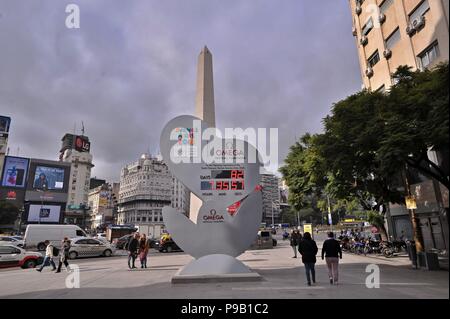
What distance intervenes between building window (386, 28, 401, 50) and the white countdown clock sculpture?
16069 mm

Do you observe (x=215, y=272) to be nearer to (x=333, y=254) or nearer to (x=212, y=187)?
(x=212, y=187)

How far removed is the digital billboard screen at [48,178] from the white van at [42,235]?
5001 cm

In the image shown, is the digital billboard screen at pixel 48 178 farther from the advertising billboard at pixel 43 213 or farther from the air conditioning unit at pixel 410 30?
the air conditioning unit at pixel 410 30

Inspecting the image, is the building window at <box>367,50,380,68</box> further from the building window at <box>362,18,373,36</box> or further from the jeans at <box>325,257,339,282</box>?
the jeans at <box>325,257,339,282</box>

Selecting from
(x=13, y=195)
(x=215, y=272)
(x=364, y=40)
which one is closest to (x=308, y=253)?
(x=215, y=272)

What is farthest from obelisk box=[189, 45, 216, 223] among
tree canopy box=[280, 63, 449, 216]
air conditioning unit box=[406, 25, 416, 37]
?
air conditioning unit box=[406, 25, 416, 37]

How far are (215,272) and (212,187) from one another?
3.23 meters

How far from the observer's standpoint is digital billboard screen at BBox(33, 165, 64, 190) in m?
70.4

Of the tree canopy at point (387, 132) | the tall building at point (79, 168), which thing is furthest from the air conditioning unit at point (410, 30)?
the tall building at point (79, 168)

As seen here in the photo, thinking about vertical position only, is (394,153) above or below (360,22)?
below
